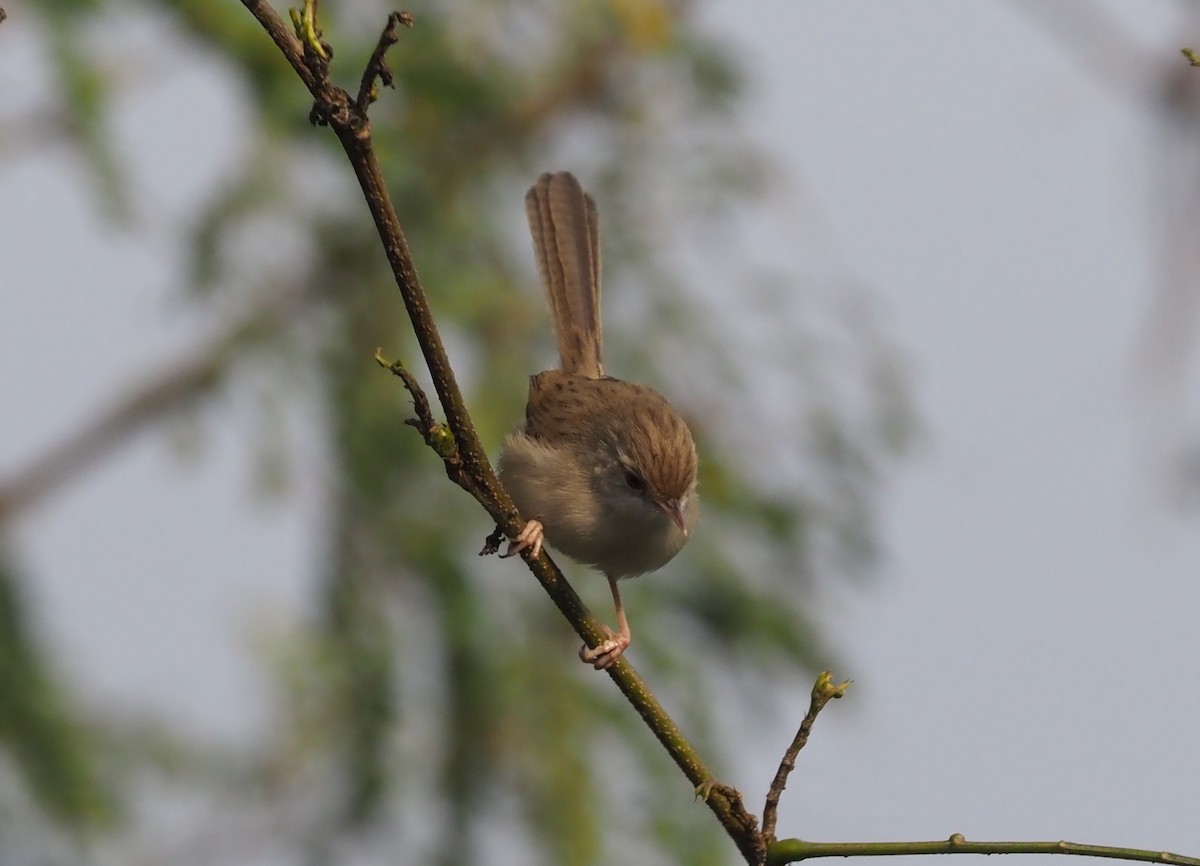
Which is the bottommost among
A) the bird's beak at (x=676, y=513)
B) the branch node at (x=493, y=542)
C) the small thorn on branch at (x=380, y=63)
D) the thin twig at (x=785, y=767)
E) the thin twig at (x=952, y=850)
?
the thin twig at (x=952, y=850)

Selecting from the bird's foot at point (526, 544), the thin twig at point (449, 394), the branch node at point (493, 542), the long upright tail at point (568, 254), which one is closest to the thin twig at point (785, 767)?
the thin twig at point (449, 394)

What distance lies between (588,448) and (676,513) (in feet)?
0.96

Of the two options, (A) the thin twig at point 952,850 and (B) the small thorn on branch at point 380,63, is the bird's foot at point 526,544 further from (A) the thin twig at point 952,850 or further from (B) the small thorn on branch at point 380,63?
(B) the small thorn on branch at point 380,63

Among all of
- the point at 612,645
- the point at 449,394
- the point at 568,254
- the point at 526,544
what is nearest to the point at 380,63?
the point at 449,394

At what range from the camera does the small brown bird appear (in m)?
3.58

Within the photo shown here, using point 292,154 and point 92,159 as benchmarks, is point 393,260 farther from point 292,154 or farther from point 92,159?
point 292,154

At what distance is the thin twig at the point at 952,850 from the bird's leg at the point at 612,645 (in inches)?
15.9

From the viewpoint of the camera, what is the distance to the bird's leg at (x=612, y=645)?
2.47m

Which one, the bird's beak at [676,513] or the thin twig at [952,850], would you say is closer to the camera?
the thin twig at [952,850]

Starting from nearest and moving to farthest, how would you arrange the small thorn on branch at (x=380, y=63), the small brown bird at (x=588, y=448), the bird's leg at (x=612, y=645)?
the small thorn on branch at (x=380, y=63) → the bird's leg at (x=612, y=645) → the small brown bird at (x=588, y=448)

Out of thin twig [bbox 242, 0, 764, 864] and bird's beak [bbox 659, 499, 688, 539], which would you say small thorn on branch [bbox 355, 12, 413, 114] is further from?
bird's beak [bbox 659, 499, 688, 539]

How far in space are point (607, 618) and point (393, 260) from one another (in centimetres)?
213

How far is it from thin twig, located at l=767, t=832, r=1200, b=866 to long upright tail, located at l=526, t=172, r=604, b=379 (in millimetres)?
2140

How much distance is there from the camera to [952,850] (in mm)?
2033
